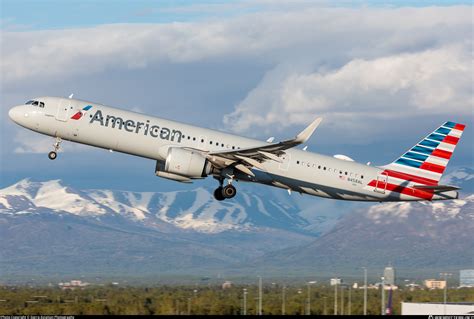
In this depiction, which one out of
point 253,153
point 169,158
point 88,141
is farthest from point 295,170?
point 88,141

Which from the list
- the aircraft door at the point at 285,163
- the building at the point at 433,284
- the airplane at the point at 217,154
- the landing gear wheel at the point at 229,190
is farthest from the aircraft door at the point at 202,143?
the building at the point at 433,284

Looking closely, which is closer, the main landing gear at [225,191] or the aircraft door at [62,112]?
the aircraft door at [62,112]

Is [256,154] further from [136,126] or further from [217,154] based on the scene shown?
[136,126]

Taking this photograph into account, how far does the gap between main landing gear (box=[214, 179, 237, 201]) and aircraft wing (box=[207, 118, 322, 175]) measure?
1558 mm

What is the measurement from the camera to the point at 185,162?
65.9 m

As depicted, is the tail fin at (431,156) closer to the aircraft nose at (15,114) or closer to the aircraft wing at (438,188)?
the aircraft wing at (438,188)

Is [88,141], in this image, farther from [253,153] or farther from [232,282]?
[232,282]

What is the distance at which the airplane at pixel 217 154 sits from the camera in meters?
66.4

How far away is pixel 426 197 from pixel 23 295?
3503cm

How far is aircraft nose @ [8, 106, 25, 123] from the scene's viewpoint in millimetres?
68037

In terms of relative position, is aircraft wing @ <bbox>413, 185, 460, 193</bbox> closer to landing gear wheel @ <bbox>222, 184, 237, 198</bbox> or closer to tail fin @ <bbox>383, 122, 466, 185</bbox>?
tail fin @ <bbox>383, 122, 466, 185</bbox>

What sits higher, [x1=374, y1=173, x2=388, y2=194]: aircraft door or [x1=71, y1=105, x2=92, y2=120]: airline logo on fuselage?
[x1=71, y1=105, x2=92, y2=120]: airline logo on fuselage

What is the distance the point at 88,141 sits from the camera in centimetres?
6694

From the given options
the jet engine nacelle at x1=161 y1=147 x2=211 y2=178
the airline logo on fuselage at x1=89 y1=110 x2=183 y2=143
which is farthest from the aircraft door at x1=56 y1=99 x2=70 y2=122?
the jet engine nacelle at x1=161 y1=147 x2=211 y2=178
